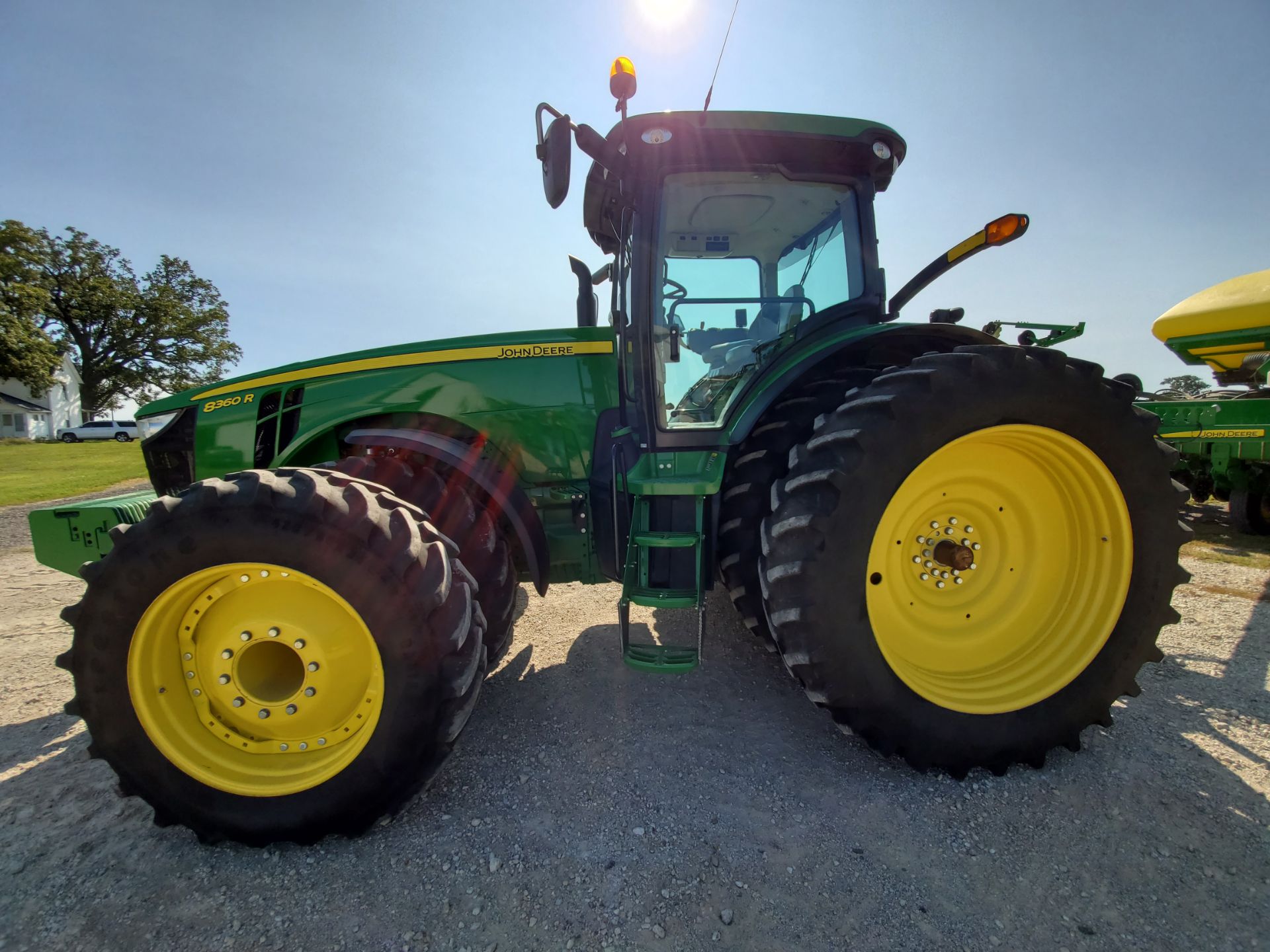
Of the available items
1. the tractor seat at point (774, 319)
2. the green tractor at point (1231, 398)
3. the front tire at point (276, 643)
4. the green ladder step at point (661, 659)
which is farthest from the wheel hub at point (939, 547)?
the green tractor at point (1231, 398)

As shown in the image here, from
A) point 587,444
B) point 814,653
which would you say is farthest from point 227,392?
Answer: point 814,653

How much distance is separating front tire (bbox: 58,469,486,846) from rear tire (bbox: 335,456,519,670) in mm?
580

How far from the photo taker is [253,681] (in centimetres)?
187

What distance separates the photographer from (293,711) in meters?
1.83

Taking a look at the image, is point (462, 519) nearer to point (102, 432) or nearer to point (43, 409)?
point (102, 432)

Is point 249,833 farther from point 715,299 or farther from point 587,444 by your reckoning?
point 715,299

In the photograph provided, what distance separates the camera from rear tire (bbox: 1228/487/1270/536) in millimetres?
6152

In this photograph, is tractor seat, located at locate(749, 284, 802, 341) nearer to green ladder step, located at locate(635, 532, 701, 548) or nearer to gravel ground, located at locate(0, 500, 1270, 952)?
green ladder step, located at locate(635, 532, 701, 548)

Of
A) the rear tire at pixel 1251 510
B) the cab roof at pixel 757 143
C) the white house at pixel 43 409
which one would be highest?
the white house at pixel 43 409

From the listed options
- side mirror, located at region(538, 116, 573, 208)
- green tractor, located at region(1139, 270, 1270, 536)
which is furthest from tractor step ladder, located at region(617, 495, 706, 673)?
green tractor, located at region(1139, 270, 1270, 536)

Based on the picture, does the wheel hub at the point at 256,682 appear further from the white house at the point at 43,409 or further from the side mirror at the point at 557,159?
the white house at the point at 43,409

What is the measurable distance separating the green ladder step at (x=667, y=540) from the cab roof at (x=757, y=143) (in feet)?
4.73

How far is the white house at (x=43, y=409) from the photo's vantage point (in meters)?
35.3

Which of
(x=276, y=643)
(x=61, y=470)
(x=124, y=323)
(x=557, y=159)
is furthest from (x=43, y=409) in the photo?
(x=557, y=159)
